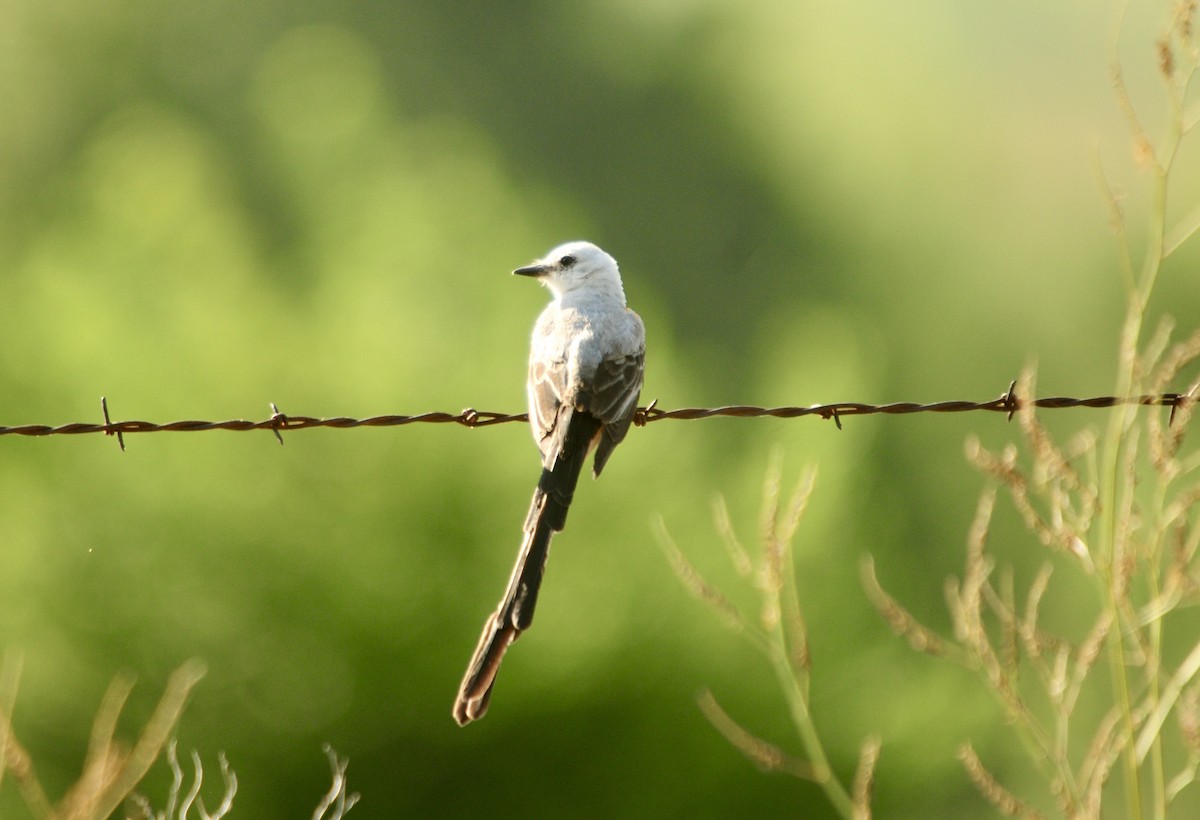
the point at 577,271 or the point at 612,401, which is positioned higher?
the point at 577,271

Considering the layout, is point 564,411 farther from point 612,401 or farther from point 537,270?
point 537,270

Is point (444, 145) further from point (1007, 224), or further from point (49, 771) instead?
point (1007, 224)

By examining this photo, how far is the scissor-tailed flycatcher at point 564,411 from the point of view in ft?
12.9

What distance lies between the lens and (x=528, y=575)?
4145 millimetres

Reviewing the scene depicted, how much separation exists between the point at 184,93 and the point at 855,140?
47.5ft

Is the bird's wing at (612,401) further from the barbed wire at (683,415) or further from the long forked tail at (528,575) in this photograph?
the barbed wire at (683,415)

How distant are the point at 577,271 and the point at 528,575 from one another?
7.78 ft

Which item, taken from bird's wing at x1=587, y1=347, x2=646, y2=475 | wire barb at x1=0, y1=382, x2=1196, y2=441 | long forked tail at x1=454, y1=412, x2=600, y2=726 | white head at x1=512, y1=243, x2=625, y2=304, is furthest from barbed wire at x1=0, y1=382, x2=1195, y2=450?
white head at x1=512, y1=243, x2=625, y2=304

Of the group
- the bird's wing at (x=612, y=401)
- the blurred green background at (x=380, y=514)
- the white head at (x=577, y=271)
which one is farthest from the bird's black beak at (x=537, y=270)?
the blurred green background at (x=380, y=514)

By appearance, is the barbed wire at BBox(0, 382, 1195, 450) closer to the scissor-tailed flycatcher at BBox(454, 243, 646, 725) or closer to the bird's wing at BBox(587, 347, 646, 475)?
the scissor-tailed flycatcher at BBox(454, 243, 646, 725)

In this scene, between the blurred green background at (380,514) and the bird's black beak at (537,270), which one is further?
the blurred green background at (380,514)

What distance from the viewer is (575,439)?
189 inches

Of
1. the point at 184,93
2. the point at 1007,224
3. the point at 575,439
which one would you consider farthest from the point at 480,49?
the point at 575,439

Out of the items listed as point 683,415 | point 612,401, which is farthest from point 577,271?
point 683,415
